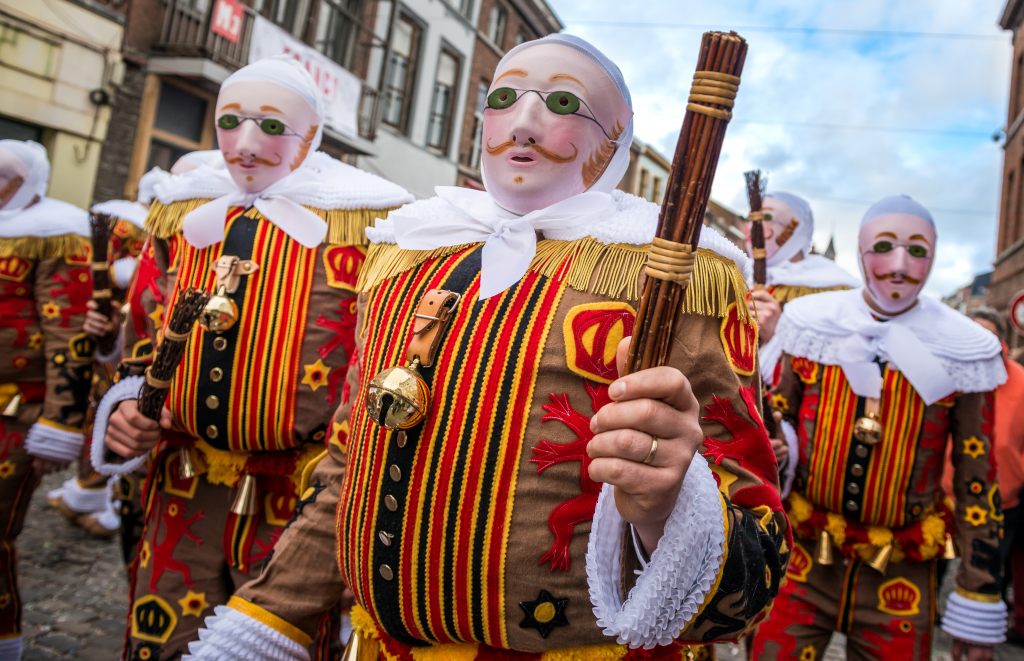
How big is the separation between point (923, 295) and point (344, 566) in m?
2.73

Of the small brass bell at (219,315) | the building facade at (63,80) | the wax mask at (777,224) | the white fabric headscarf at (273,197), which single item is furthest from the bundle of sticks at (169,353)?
the building facade at (63,80)

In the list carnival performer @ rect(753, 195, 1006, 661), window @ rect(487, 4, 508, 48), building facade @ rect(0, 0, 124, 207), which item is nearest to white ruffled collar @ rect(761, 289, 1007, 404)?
carnival performer @ rect(753, 195, 1006, 661)

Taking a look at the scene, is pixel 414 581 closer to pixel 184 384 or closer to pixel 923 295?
pixel 184 384

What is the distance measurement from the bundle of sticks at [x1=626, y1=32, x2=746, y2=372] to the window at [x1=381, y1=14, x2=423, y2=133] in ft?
56.8

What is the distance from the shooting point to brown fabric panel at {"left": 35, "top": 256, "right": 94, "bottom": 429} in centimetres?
364

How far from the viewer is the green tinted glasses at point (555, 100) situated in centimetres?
168

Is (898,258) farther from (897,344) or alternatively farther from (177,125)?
(177,125)

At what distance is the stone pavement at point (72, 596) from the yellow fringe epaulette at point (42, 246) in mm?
1780

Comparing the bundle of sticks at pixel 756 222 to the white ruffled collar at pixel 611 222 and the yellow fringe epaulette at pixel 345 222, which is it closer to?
the yellow fringe epaulette at pixel 345 222

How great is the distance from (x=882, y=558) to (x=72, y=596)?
3.99m

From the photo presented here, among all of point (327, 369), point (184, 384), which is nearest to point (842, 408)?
point (327, 369)

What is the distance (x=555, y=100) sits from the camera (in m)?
1.67

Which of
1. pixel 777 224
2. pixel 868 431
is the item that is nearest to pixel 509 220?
pixel 868 431

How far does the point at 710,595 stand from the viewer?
1250 millimetres
